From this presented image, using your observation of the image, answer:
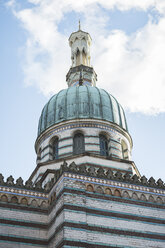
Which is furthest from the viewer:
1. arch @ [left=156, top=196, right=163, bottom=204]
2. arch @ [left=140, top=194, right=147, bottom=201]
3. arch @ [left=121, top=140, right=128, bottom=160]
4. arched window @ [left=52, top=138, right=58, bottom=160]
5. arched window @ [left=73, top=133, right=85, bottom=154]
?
arch @ [left=121, top=140, right=128, bottom=160]

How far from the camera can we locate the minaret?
2570 centimetres

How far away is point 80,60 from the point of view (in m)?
27.5

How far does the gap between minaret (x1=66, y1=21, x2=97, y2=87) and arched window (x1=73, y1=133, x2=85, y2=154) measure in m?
7.36

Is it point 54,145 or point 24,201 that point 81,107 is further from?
point 24,201

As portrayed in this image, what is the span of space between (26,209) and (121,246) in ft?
13.2

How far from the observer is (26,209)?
1337cm

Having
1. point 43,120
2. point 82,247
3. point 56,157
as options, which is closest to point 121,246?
point 82,247

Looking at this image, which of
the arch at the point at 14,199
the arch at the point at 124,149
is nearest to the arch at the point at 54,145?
the arch at the point at 124,149

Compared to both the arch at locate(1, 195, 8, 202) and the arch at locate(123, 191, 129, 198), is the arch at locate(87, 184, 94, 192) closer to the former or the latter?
the arch at locate(123, 191, 129, 198)

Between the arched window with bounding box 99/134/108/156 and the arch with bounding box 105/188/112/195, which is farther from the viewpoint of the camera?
the arched window with bounding box 99/134/108/156

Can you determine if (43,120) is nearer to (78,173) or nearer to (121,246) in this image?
(78,173)

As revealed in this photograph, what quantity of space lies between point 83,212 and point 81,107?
8284mm

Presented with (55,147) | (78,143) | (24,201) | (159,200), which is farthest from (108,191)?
(55,147)

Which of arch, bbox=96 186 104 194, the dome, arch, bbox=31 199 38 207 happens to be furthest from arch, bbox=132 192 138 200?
the dome
